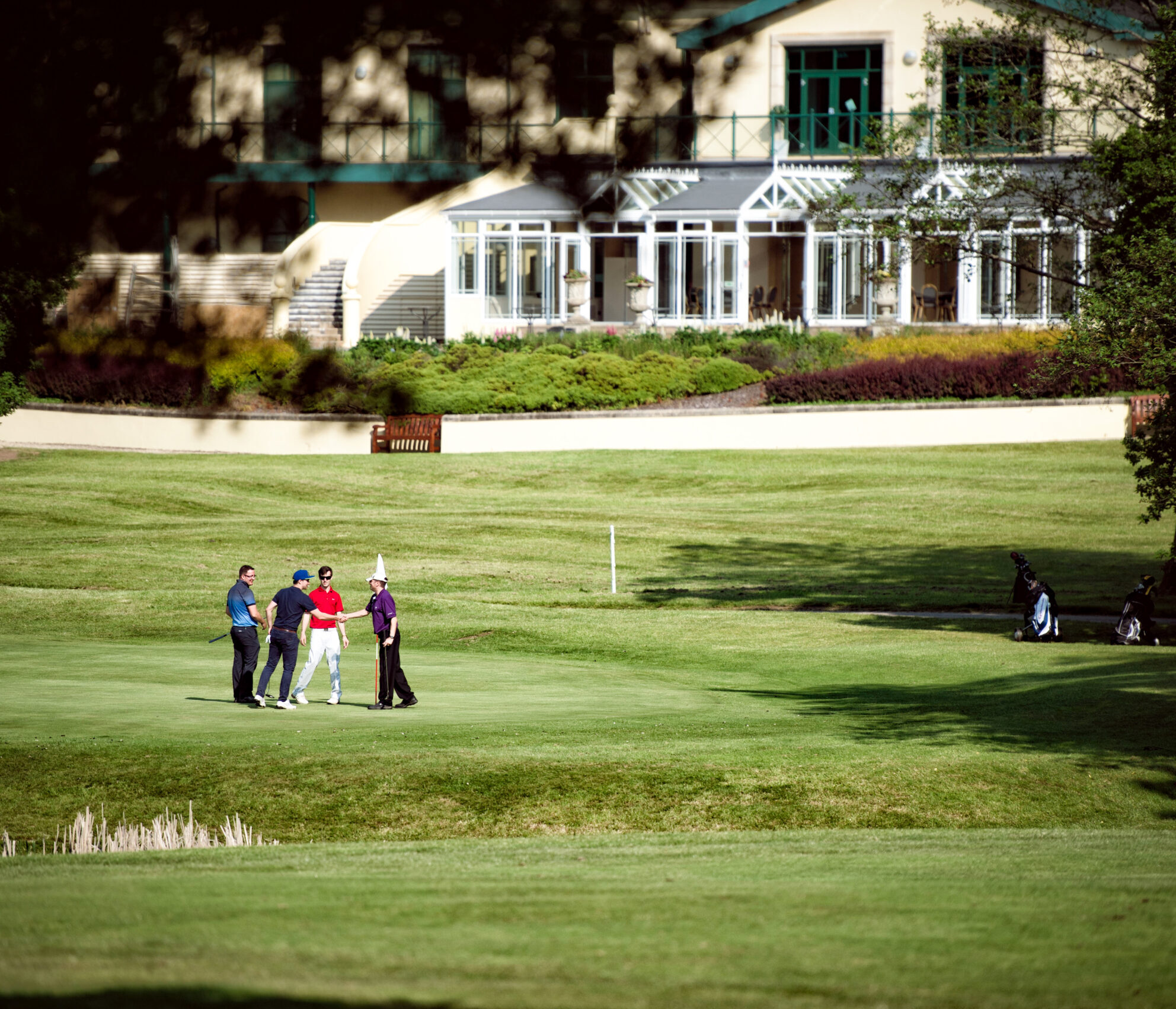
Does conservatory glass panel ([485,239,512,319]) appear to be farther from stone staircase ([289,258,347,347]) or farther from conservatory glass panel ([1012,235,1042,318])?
stone staircase ([289,258,347,347])

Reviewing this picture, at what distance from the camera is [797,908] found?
343 inches

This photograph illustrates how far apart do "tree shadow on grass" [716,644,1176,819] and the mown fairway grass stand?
82 mm

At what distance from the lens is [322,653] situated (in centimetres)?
1870

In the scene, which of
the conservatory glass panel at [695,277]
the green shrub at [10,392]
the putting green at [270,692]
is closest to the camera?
the putting green at [270,692]

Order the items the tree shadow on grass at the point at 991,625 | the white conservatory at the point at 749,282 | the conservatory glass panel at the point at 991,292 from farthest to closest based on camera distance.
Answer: the conservatory glass panel at the point at 991,292 < the white conservatory at the point at 749,282 < the tree shadow on grass at the point at 991,625

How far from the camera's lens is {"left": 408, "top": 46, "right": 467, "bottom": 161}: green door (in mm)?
2275

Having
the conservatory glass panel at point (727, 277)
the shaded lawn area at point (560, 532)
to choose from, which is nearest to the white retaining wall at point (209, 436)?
the shaded lawn area at point (560, 532)

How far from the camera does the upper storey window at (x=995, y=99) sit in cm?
2248

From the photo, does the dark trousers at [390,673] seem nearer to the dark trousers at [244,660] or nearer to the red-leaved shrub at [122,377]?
the dark trousers at [244,660]

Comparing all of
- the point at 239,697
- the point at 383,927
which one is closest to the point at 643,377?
the point at 239,697

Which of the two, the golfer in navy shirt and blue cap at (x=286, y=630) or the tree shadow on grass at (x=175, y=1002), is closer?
the tree shadow on grass at (x=175, y=1002)

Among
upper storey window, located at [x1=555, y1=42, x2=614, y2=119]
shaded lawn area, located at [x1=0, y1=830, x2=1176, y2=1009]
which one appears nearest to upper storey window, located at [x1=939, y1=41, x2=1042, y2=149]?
shaded lawn area, located at [x1=0, y1=830, x2=1176, y2=1009]

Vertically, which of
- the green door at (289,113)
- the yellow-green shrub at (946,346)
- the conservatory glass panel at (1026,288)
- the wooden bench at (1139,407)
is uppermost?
the conservatory glass panel at (1026,288)

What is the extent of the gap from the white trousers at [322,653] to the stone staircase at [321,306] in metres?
15.5
